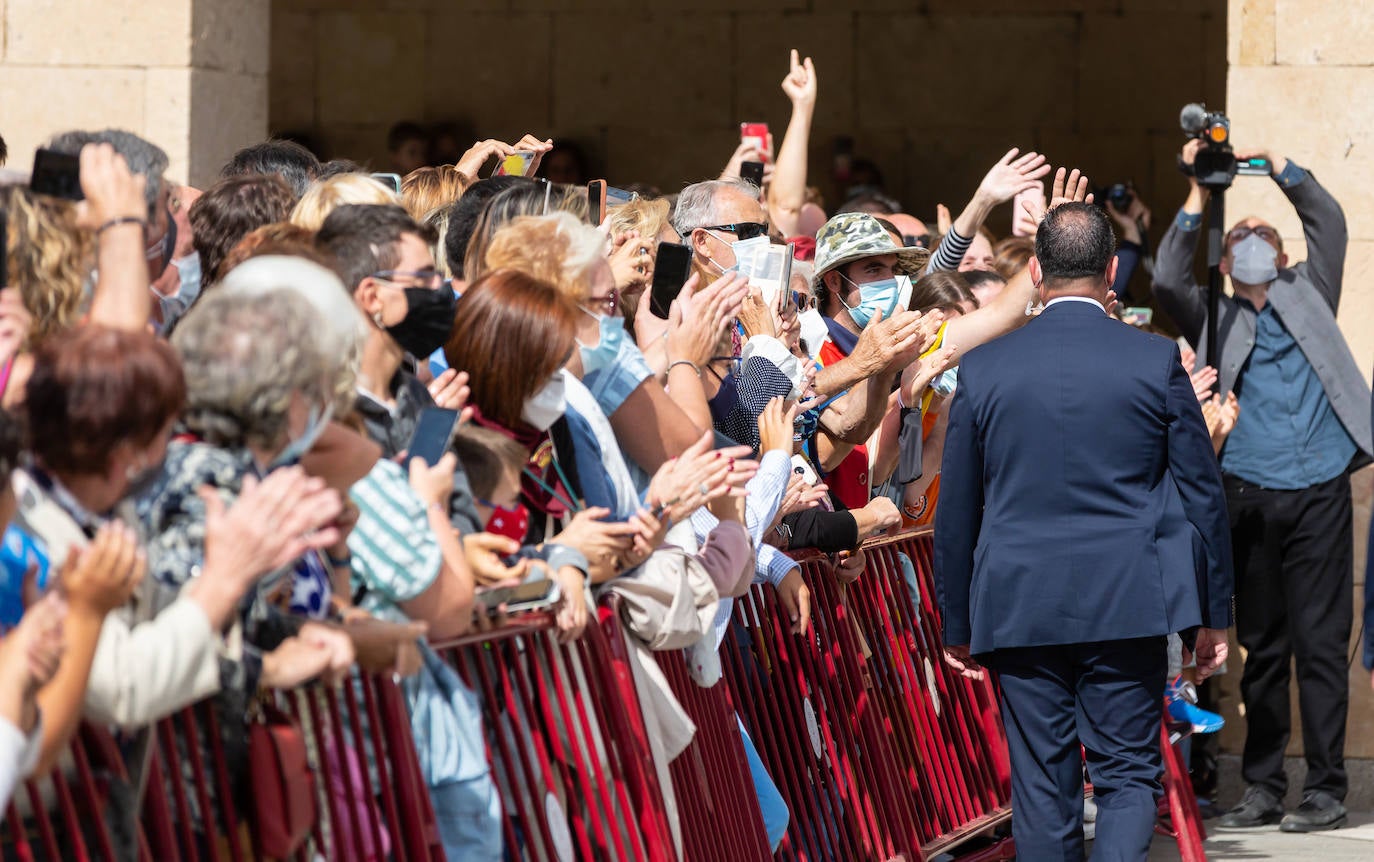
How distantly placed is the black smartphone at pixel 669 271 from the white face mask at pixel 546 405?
88 cm

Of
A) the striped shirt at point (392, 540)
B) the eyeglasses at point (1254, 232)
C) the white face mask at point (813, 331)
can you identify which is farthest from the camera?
the eyeglasses at point (1254, 232)

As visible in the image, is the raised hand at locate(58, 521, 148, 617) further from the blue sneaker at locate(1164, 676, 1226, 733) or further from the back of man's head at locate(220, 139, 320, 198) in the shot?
the blue sneaker at locate(1164, 676, 1226, 733)

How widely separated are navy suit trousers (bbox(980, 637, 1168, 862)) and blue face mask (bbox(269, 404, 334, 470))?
2881 mm

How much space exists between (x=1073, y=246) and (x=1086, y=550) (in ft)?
2.84

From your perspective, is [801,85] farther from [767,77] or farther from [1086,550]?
[767,77]

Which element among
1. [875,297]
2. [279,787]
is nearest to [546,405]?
[279,787]

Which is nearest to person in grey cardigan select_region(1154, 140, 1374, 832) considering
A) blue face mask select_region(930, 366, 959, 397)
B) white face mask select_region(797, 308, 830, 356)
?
blue face mask select_region(930, 366, 959, 397)

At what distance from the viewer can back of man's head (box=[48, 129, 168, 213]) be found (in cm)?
411

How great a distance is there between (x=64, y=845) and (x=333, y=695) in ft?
2.09

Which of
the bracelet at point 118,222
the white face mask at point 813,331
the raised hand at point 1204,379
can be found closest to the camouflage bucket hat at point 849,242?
the white face mask at point 813,331

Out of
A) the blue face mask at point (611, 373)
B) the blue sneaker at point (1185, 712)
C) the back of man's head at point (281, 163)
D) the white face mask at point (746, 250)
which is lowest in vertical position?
the blue sneaker at point (1185, 712)

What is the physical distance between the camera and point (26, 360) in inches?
120

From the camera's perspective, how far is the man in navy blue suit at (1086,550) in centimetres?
531

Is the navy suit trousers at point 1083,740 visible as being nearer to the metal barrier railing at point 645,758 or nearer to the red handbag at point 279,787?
the metal barrier railing at point 645,758
